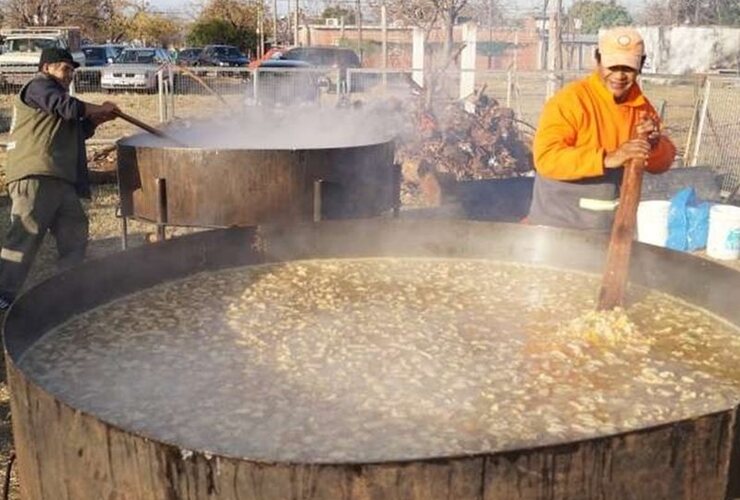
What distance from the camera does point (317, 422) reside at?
264 cm

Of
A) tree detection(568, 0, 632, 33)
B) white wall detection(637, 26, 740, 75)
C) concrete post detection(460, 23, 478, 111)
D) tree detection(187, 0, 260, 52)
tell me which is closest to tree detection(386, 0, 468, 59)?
concrete post detection(460, 23, 478, 111)

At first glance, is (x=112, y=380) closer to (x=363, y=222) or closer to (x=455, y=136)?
(x=363, y=222)

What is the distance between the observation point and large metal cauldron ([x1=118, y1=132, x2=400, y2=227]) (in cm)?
627

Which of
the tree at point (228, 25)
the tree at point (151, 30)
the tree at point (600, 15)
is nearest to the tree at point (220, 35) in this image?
the tree at point (228, 25)

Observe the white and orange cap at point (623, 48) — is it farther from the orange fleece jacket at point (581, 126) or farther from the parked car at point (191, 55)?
the parked car at point (191, 55)

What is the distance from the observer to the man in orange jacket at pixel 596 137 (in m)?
3.97

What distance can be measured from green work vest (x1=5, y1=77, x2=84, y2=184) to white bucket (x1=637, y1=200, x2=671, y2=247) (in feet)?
18.7

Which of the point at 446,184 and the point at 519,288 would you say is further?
the point at 446,184

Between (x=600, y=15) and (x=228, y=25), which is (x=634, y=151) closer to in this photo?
(x=228, y=25)

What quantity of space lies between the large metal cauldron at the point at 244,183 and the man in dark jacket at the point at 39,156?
1.85 feet

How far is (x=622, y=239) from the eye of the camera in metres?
3.48

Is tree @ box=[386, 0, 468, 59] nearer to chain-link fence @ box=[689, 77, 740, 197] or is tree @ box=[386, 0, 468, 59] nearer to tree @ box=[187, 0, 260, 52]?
chain-link fence @ box=[689, 77, 740, 197]

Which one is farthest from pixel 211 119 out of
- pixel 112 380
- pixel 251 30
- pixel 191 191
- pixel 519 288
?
pixel 251 30

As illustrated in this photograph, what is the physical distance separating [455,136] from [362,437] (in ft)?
29.8
